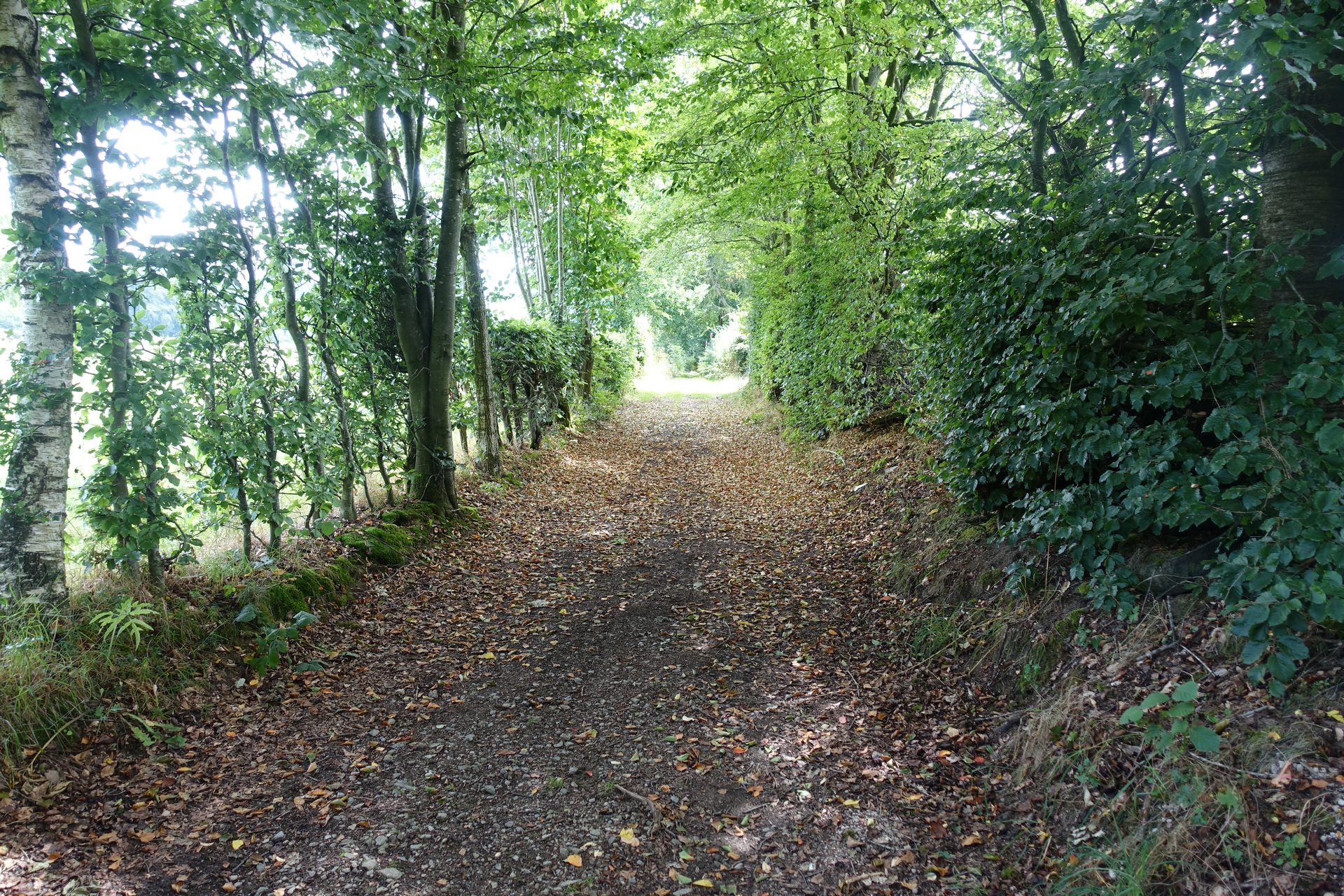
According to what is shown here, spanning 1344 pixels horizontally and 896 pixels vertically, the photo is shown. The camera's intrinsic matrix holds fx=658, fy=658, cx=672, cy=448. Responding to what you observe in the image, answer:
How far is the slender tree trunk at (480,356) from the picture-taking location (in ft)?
33.7

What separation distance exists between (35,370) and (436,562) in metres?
4.01

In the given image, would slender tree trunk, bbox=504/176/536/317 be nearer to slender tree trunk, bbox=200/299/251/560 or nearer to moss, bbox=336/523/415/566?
moss, bbox=336/523/415/566

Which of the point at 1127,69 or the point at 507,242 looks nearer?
the point at 1127,69

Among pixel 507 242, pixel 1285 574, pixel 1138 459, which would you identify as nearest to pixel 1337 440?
pixel 1285 574

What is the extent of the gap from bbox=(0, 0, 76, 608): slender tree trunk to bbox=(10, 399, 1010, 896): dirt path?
1457mm

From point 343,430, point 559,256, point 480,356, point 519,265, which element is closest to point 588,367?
point 519,265

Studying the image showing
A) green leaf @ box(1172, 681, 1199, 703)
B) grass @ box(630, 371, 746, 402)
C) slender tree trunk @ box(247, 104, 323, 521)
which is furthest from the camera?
grass @ box(630, 371, 746, 402)

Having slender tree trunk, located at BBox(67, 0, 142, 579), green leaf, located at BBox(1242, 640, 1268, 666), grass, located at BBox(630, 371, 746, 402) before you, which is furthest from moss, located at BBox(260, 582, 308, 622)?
grass, located at BBox(630, 371, 746, 402)

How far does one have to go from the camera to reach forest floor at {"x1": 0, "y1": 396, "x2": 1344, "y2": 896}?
125 inches

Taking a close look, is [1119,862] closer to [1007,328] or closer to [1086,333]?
[1086,333]

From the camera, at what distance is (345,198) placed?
7.05m

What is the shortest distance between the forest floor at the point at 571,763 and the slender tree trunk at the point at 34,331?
133 centimetres

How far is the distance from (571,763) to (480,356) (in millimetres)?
7818

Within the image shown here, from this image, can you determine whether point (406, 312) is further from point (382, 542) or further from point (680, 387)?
point (680, 387)
